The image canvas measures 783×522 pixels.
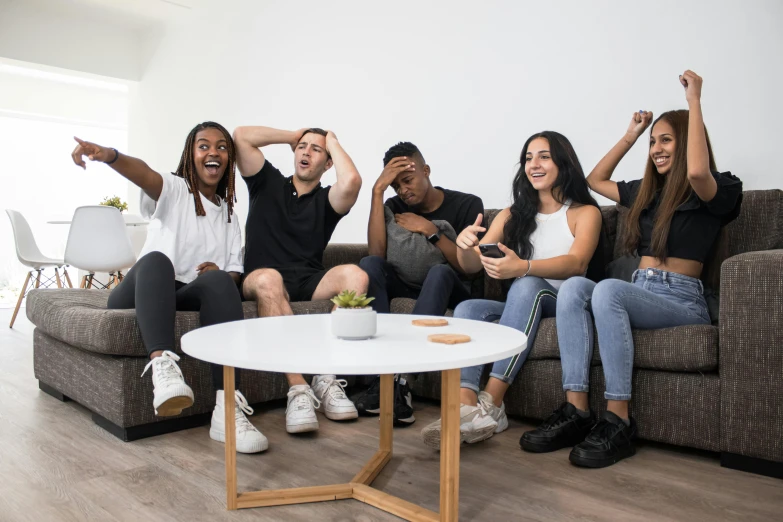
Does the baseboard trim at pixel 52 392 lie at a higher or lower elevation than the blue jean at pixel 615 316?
lower

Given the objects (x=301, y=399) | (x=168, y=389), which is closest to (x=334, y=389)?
(x=301, y=399)

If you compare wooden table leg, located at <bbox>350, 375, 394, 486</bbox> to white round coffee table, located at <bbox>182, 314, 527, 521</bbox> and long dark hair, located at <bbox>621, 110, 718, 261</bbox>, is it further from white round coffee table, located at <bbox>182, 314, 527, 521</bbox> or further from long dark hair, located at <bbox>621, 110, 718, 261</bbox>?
long dark hair, located at <bbox>621, 110, 718, 261</bbox>

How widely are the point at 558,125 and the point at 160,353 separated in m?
1.99

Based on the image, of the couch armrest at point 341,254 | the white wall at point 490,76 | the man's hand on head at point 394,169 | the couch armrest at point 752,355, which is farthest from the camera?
the couch armrest at point 341,254

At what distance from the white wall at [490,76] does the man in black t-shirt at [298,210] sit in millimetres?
942

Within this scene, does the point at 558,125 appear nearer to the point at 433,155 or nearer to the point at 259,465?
the point at 433,155

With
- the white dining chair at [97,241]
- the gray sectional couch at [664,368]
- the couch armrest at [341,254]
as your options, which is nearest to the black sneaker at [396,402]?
the gray sectional couch at [664,368]

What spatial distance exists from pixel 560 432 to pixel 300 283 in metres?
1.14

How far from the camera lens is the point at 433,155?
3.36 meters

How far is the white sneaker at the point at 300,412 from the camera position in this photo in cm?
185

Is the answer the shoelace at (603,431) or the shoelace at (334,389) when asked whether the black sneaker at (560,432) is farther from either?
the shoelace at (334,389)

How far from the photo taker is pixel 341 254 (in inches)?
116

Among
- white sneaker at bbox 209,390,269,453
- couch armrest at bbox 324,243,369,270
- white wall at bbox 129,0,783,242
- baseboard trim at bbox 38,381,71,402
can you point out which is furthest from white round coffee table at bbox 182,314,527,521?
white wall at bbox 129,0,783,242

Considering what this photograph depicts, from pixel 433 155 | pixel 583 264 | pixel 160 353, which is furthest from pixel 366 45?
pixel 160 353
